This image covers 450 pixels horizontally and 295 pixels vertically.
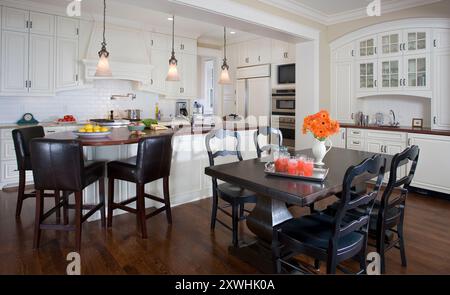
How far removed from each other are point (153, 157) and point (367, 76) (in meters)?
3.89

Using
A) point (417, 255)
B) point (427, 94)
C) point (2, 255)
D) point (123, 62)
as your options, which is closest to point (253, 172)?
point (417, 255)

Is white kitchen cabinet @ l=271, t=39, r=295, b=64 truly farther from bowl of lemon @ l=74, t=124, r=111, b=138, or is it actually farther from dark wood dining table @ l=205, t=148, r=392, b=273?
bowl of lemon @ l=74, t=124, r=111, b=138

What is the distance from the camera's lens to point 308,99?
5.40 meters

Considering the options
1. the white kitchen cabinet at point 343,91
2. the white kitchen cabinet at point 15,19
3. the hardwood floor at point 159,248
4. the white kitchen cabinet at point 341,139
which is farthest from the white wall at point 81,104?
the white kitchen cabinet at point 341,139

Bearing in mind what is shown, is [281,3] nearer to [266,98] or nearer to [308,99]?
[308,99]

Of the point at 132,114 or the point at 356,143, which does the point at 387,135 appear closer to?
the point at 356,143

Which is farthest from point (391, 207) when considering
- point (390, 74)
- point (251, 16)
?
point (390, 74)

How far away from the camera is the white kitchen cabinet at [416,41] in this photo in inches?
173

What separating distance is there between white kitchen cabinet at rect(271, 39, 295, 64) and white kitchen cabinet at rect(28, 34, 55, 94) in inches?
161

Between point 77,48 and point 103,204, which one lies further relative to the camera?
point 77,48

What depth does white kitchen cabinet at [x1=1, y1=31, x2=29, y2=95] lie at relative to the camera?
4715mm

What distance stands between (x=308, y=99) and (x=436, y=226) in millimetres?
2822

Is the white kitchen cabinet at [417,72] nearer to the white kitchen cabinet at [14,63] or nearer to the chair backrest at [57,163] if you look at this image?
the chair backrest at [57,163]

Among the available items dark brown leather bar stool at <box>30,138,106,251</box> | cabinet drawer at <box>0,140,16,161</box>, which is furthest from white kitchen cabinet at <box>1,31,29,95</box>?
dark brown leather bar stool at <box>30,138,106,251</box>
